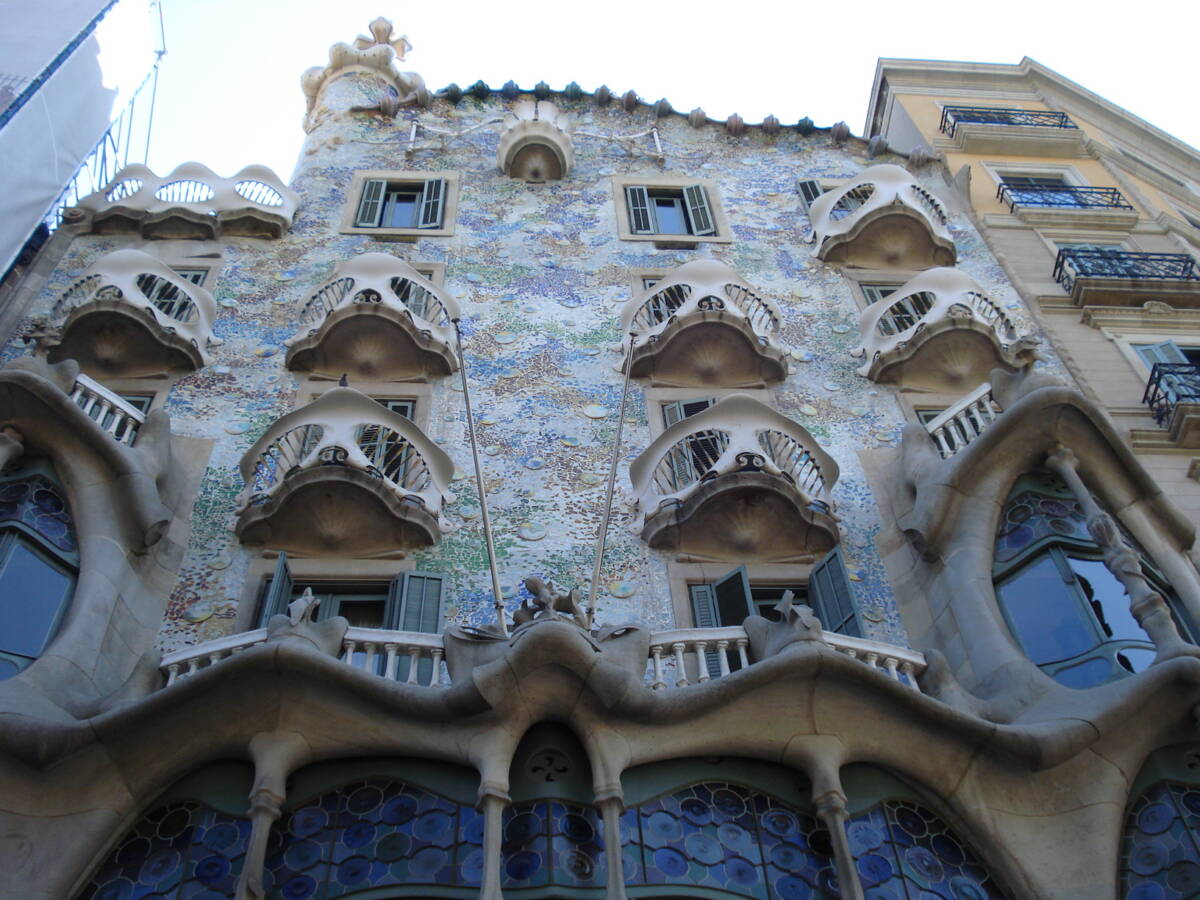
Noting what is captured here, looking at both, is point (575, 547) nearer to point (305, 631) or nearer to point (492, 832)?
point (305, 631)

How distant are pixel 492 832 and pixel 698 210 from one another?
1177cm

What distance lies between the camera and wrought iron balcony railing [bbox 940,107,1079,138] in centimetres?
2072

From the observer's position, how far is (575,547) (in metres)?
11.4

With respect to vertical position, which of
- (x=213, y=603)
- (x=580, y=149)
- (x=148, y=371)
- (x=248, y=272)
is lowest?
(x=213, y=603)

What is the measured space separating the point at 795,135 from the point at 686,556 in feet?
35.0

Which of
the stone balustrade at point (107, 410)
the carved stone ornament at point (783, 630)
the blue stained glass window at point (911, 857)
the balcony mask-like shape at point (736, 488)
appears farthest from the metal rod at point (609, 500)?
the stone balustrade at point (107, 410)

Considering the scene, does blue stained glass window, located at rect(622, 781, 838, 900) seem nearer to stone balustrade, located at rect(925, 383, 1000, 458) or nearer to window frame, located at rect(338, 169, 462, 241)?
stone balustrade, located at rect(925, 383, 1000, 458)

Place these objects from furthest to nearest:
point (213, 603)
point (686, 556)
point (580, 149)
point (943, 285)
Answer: point (580, 149)
point (943, 285)
point (686, 556)
point (213, 603)

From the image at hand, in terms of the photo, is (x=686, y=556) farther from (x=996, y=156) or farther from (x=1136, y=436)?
(x=996, y=156)

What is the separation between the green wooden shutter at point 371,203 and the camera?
16.8 metres

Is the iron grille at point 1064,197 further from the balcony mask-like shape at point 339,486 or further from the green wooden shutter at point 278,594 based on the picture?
the green wooden shutter at point 278,594

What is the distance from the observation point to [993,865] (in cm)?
821

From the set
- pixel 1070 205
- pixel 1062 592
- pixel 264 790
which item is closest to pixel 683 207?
pixel 1070 205

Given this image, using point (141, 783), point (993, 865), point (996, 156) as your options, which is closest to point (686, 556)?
point (993, 865)
